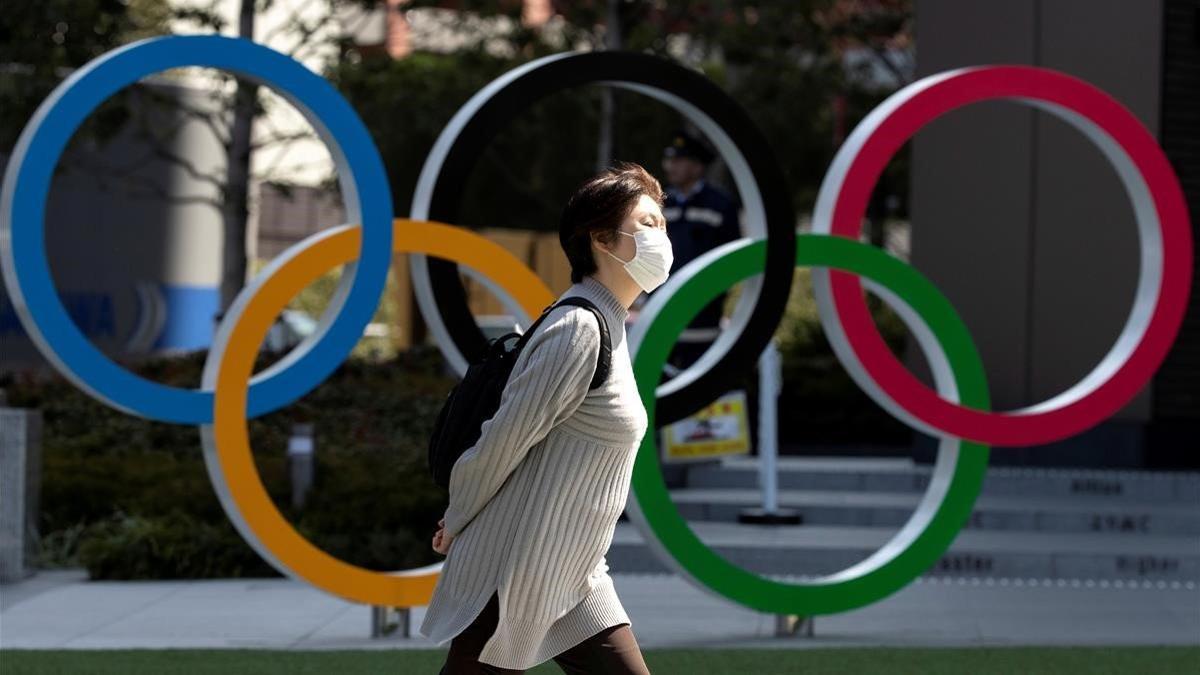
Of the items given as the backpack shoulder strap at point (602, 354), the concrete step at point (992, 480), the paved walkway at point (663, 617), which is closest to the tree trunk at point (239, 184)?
the concrete step at point (992, 480)

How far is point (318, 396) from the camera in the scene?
14.6 m

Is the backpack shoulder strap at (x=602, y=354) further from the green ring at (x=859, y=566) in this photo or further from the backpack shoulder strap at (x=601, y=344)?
the green ring at (x=859, y=566)

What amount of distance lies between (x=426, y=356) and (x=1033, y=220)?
656 centimetres

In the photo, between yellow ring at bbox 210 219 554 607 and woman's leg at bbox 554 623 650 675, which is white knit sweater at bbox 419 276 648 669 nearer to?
woman's leg at bbox 554 623 650 675

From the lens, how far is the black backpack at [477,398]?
14.8 feet

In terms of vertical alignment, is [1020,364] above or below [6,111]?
below

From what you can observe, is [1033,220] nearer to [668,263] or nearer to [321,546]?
[321,546]

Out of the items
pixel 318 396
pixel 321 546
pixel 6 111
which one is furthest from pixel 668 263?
pixel 6 111

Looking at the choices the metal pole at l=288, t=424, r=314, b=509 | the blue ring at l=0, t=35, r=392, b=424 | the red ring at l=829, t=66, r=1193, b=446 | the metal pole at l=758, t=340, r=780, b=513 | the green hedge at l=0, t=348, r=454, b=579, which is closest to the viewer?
the blue ring at l=0, t=35, r=392, b=424

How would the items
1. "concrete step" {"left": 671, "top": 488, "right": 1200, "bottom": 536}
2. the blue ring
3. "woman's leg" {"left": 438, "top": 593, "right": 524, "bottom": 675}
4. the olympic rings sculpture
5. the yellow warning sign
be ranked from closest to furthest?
1. "woman's leg" {"left": 438, "top": 593, "right": 524, "bottom": 675}
2. the blue ring
3. the olympic rings sculpture
4. "concrete step" {"left": 671, "top": 488, "right": 1200, "bottom": 536}
5. the yellow warning sign

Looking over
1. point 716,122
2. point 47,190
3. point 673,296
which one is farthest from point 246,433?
point 716,122

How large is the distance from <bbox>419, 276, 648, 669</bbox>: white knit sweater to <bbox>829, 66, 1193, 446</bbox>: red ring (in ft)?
13.7

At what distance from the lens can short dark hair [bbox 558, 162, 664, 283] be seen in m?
4.72

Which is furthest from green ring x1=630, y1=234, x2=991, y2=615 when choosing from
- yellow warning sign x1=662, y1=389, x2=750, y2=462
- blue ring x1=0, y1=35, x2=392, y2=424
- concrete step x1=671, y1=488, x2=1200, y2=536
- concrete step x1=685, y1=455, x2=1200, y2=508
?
concrete step x1=685, y1=455, x2=1200, y2=508
